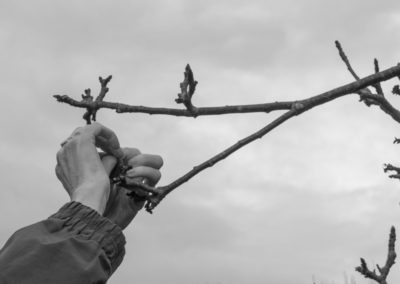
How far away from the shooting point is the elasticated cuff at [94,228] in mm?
2279

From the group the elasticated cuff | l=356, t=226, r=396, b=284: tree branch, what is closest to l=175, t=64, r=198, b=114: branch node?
the elasticated cuff

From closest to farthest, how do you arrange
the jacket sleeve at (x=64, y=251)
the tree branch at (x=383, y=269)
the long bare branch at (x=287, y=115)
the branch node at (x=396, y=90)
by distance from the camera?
the jacket sleeve at (x=64, y=251)
the long bare branch at (x=287, y=115)
the tree branch at (x=383, y=269)
the branch node at (x=396, y=90)

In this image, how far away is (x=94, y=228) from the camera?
7.63 feet

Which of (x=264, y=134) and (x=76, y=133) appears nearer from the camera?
(x=264, y=134)

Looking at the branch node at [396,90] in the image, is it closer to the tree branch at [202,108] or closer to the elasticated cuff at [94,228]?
the tree branch at [202,108]

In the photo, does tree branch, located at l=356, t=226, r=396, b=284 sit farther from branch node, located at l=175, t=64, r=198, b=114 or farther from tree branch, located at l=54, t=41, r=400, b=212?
branch node, located at l=175, t=64, r=198, b=114

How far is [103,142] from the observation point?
9.37 feet

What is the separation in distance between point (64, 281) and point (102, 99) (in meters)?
0.85

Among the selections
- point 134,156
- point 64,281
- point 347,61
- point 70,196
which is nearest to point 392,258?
point 347,61

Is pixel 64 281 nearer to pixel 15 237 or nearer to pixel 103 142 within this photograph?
pixel 15 237

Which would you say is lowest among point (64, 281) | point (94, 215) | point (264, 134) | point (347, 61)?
point (64, 281)

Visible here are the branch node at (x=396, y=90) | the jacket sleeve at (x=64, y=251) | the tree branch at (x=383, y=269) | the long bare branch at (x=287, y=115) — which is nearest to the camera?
the jacket sleeve at (x=64, y=251)

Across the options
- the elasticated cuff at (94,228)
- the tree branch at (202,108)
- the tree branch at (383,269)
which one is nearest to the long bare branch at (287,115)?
the tree branch at (202,108)

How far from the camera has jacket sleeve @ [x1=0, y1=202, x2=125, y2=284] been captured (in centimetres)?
207
